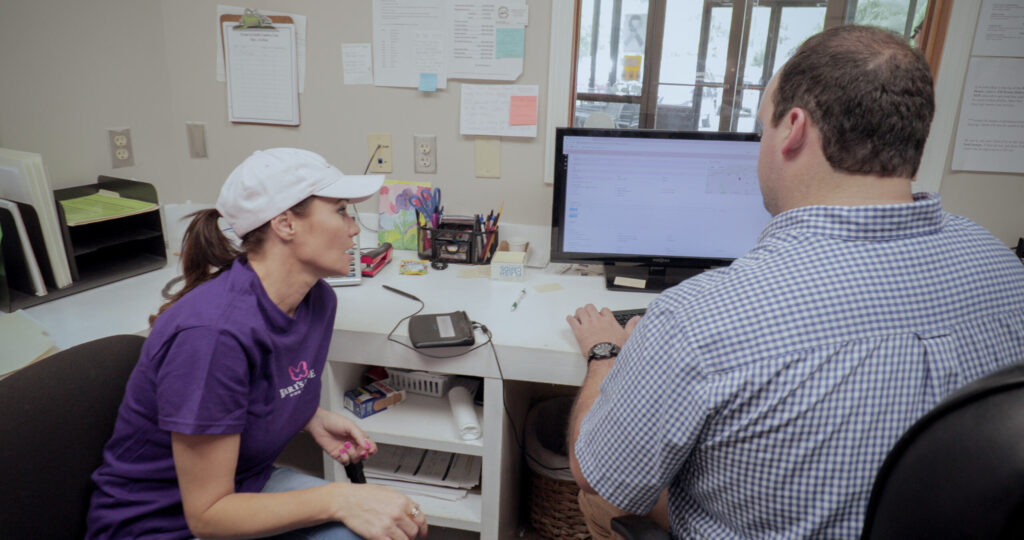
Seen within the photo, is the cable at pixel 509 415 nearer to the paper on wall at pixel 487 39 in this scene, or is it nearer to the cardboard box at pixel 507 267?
the cardboard box at pixel 507 267

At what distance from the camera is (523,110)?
1818 mm

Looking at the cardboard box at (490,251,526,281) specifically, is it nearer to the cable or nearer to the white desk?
the white desk

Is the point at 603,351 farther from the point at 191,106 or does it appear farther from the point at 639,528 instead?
the point at 191,106

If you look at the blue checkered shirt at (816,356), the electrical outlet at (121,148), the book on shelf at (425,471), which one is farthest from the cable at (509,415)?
the electrical outlet at (121,148)

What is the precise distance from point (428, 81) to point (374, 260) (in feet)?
1.90

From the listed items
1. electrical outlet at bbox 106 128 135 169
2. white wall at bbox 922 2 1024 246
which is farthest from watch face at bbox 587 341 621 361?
electrical outlet at bbox 106 128 135 169

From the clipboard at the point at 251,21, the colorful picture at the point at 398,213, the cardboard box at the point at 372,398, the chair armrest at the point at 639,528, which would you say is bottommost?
the cardboard box at the point at 372,398

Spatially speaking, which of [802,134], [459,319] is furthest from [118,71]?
[802,134]

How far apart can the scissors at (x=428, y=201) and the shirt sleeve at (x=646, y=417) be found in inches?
42.5

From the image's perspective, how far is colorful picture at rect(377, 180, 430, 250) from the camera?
1913 millimetres

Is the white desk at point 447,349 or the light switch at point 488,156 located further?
the light switch at point 488,156

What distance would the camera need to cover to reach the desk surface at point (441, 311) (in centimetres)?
130

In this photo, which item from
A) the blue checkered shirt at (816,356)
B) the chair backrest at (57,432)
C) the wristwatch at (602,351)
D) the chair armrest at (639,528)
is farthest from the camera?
the wristwatch at (602,351)

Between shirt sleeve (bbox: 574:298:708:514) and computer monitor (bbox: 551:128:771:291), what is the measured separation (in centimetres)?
83
